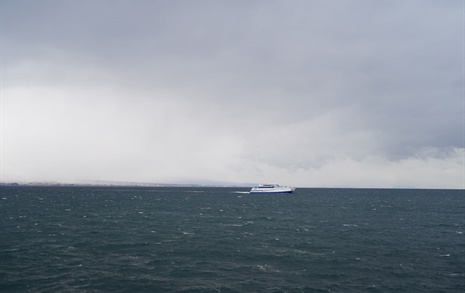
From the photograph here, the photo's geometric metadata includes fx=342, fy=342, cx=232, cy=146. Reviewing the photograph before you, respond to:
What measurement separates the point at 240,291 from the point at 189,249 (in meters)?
20.9

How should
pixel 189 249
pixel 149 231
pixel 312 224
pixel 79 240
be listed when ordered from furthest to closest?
pixel 312 224
pixel 149 231
pixel 79 240
pixel 189 249

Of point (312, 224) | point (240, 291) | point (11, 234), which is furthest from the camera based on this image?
point (312, 224)

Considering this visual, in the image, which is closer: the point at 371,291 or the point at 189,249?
the point at 371,291

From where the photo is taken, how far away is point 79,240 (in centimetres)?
6356

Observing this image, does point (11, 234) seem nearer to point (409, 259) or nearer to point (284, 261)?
point (284, 261)

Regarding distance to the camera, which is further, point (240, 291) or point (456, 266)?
point (456, 266)

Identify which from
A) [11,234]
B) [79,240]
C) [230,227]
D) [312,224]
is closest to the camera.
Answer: [79,240]

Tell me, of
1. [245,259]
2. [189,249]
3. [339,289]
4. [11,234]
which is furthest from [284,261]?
[11,234]

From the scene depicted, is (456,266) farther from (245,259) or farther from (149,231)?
(149,231)

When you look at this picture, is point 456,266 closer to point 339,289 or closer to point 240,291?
point 339,289

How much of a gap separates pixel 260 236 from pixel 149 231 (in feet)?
79.2

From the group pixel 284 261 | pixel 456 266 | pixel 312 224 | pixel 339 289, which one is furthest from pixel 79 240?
pixel 456 266

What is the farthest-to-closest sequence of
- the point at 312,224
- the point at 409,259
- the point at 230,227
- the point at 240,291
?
1. the point at 312,224
2. the point at 230,227
3. the point at 409,259
4. the point at 240,291

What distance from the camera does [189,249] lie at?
2232 inches
